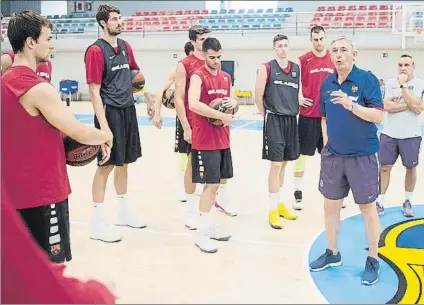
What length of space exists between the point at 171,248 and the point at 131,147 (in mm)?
1026

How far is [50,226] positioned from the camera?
266 cm

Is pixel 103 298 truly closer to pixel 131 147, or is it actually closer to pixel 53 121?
pixel 53 121

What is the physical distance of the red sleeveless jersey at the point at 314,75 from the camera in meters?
5.47

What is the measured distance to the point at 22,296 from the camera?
1010 millimetres

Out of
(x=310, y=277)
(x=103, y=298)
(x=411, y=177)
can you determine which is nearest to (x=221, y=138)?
(x=310, y=277)

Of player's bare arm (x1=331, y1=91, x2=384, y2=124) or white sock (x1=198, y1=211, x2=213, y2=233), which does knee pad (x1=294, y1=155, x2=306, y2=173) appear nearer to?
white sock (x1=198, y1=211, x2=213, y2=233)

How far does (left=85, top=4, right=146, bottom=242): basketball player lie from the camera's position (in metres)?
4.36

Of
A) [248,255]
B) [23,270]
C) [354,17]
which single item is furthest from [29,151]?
[354,17]

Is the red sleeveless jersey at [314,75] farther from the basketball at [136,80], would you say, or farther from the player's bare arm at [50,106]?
the player's bare arm at [50,106]

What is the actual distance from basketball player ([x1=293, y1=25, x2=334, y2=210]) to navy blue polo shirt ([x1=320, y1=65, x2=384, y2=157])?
67.1 inches

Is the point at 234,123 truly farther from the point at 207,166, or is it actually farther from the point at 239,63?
the point at 207,166

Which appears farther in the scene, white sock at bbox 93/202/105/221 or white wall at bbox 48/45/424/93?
white wall at bbox 48/45/424/93

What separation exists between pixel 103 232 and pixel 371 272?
91.7 inches

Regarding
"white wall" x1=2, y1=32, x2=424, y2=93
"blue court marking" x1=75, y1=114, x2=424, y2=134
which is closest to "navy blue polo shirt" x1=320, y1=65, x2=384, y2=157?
"blue court marking" x1=75, y1=114, x2=424, y2=134
